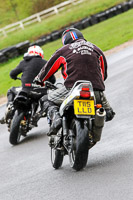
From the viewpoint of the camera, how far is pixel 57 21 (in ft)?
126

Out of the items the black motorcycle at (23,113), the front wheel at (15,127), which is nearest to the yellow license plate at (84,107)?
the black motorcycle at (23,113)

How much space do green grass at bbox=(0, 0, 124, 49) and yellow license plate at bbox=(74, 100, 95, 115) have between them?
3012cm

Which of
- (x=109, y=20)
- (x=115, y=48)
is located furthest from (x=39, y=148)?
(x=109, y=20)

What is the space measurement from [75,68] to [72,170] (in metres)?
1.32

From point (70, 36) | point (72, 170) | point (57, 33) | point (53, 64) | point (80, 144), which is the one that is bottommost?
point (72, 170)

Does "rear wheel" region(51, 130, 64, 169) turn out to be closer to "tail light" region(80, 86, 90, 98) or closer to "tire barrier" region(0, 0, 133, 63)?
"tail light" region(80, 86, 90, 98)

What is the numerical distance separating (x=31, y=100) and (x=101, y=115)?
3.95 metres

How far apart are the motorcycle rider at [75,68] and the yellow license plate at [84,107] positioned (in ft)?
1.49

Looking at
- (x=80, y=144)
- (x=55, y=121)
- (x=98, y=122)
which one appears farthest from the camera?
(x=55, y=121)

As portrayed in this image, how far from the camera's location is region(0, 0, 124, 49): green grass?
36250 mm

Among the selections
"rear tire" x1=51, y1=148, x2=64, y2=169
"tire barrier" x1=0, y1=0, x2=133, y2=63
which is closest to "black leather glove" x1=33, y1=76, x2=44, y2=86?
"rear tire" x1=51, y1=148, x2=64, y2=169

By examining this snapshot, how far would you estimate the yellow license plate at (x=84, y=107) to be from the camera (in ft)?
18.1

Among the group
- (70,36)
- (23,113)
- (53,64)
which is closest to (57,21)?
(23,113)

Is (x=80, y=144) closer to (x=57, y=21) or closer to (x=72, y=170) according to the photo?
(x=72, y=170)
